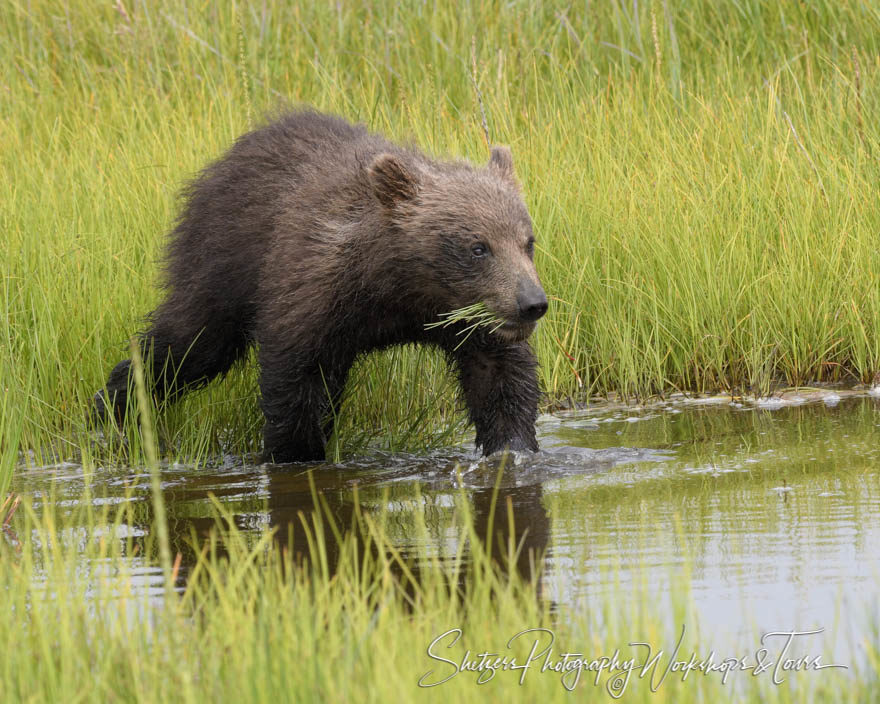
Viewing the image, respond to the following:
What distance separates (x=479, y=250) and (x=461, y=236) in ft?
0.33

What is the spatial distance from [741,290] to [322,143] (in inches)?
94.4

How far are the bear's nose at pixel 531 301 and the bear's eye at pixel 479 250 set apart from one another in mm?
337

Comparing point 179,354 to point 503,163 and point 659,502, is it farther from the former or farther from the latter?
point 659,502

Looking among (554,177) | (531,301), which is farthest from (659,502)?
(554,177)

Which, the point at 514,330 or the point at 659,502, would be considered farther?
the point at 514,330

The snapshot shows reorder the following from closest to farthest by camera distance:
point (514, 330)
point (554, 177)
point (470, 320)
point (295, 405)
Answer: point (514, 330) < point (470, 320) < point (295, 405) < point (554, 177)

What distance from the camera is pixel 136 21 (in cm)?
1018

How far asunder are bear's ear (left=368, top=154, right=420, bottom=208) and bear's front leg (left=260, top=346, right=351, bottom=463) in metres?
0.83

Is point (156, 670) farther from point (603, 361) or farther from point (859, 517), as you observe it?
point (603, 361)

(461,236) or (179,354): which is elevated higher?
(461,236)

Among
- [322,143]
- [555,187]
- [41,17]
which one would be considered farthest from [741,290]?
[41,17]

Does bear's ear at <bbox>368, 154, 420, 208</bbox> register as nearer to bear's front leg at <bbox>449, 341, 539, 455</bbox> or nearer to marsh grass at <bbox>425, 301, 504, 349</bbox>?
marsh grass at <bbox>425, 301, 504, 349</bbox>

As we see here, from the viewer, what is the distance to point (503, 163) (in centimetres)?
600

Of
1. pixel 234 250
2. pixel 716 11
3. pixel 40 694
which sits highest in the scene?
pixel 716 11
